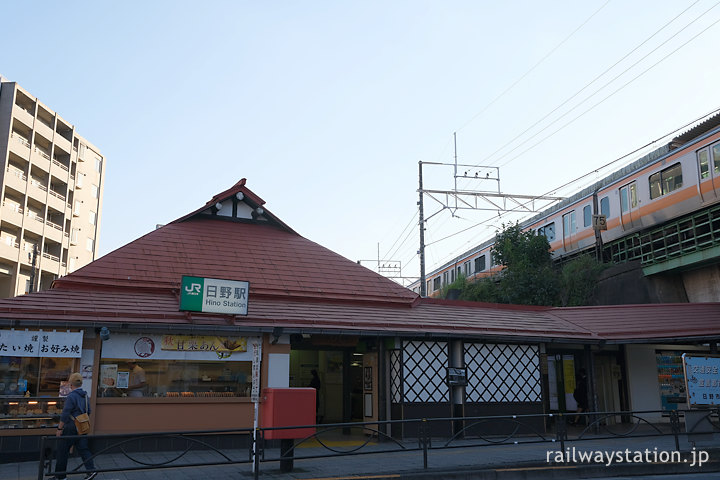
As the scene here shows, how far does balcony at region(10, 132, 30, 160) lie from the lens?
4416 centimetres

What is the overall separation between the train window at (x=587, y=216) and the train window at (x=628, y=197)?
2.10 metres

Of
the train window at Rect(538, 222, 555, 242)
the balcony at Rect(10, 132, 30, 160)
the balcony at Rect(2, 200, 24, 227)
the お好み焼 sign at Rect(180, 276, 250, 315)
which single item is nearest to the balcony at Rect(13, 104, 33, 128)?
the balcony at Rect(10, 132, 30, 160)

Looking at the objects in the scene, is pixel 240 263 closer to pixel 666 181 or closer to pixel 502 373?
pixel 502 373

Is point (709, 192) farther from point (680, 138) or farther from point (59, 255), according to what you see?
point (59, 255)

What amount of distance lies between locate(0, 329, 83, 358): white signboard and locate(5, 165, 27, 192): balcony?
121 feet

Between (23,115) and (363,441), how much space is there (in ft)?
140

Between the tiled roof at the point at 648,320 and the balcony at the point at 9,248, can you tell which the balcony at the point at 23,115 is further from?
the tiled roof at the point at 648,320

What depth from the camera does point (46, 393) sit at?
1262 centimetres

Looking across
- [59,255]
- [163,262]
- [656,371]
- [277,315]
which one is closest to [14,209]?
[59,255]

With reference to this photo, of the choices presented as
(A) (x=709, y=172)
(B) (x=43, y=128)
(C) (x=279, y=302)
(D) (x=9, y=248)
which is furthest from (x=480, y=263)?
(B) (x=43, y=128)

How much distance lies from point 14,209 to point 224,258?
116 ft

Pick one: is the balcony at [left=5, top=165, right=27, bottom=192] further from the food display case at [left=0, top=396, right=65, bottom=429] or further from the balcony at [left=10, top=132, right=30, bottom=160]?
the food display case at [left=0, top=396, right=65, bottom=429]

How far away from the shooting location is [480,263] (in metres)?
38.1

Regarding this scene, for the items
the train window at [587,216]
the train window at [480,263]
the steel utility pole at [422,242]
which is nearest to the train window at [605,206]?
the train window at [587,216]
